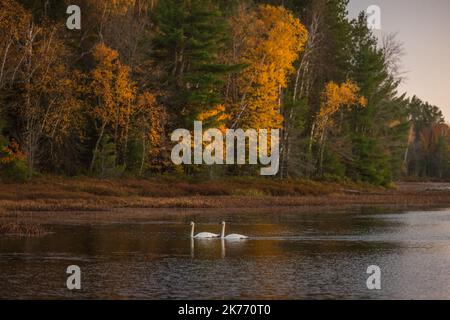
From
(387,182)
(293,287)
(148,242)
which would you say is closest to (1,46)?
(148,242)

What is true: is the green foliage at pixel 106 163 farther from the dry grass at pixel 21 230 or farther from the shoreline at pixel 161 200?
the dry grass at pixel 21 230

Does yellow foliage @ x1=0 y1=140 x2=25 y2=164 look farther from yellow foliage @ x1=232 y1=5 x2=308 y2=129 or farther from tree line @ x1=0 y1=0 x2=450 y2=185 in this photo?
yellow foliage @ x1=232 y1=5 x2=308 y2=129

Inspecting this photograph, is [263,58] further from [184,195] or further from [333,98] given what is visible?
[184,195]

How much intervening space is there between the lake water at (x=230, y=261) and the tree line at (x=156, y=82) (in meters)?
14.9

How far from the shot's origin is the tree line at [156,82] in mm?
49062

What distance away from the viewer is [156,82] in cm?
5678

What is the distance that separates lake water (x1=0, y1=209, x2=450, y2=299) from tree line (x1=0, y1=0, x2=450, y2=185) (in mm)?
14910

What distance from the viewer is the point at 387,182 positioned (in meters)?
77.8

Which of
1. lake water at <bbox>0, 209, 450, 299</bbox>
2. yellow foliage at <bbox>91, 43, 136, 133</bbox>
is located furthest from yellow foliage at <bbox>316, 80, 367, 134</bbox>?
lake water at <bbox>0, 209, 450, 299</bbox>

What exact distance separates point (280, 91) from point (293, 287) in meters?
41.8

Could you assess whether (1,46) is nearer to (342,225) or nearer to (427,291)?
(342,225)

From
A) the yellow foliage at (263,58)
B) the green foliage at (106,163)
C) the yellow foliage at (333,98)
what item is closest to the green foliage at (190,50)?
the yellow foliage at (263,58)

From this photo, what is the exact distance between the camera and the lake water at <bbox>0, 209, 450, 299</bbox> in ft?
68.3

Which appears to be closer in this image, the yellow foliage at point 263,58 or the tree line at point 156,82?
the tree line at point 156,82
